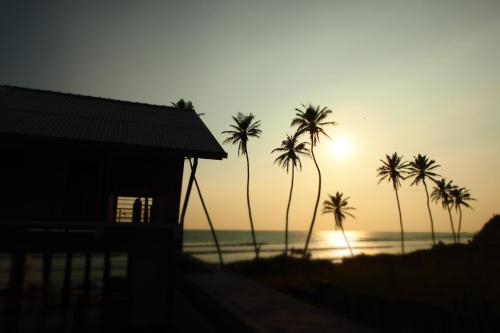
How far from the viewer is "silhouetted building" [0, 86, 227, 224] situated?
32.3 ft

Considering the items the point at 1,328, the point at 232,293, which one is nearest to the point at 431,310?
the point at 232,293

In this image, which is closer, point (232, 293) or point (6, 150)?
point (232, 293)

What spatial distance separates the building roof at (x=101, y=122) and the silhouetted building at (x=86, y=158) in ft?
0.09

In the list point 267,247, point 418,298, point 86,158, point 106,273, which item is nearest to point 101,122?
point 86,158

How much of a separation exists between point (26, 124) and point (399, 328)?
1185 cm

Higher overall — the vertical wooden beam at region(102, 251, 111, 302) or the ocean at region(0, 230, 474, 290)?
the vertical wooden beam at region(102, 251, 111, 302)

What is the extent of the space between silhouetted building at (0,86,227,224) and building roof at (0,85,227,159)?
3cm

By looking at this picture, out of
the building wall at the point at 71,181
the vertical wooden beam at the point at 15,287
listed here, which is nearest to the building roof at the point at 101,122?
the building wall at the point at 71,181

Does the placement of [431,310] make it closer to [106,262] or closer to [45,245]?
[106,262]

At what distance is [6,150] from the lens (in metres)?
10.6

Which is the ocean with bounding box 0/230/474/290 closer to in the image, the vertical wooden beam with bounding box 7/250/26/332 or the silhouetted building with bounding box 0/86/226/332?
the vertical wooden beam with bounding box 7/250/26/332

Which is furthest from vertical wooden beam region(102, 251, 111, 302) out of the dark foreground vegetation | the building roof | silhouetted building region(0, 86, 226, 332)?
the dark foreground vegetation

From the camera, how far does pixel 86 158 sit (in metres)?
11.4

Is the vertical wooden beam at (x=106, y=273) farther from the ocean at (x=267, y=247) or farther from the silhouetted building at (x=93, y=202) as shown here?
the ocean at (x=267, y=247)
